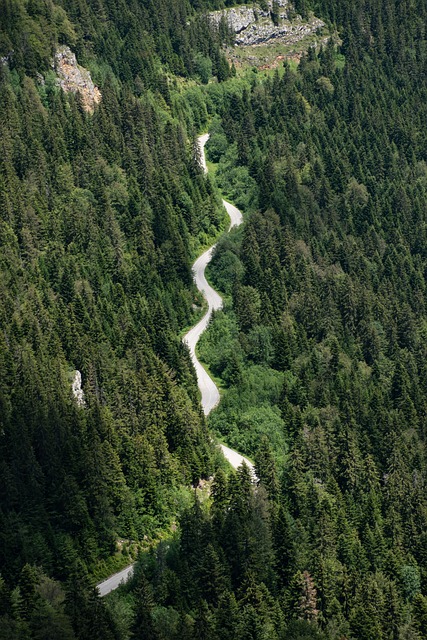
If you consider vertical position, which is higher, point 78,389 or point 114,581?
point 78,389

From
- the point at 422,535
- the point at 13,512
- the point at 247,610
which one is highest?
the point at 13,512

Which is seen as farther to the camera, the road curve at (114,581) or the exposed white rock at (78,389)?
the exposed white rock at (78,389)

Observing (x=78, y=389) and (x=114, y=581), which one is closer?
(x=114, y=581)

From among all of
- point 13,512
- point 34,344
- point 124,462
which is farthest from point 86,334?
point 13,512

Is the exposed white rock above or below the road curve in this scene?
above

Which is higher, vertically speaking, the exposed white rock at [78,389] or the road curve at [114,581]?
the exposed white rock at [78,389]

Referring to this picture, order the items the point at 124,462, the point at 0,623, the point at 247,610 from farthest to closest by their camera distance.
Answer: the point at 124,462 → the point at 247,610 → the point at 0,623

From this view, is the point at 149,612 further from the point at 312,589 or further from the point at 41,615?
the point at 312,589

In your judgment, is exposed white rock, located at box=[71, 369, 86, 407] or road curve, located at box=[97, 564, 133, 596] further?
exposed white rock, located at box=[71, 369, 86, 407]
